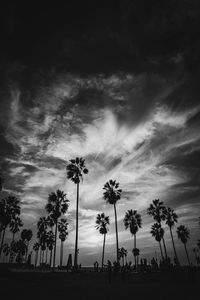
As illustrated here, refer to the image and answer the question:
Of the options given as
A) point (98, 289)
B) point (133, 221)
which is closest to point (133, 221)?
point (133, 221)

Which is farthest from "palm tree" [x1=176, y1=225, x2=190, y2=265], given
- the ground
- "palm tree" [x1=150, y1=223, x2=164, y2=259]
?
the ground

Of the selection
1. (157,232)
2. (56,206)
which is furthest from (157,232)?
(56,206)

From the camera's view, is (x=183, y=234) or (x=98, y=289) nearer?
(x=98, y=289)

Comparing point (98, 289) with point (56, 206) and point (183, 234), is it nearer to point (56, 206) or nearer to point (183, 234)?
point (56, 206)

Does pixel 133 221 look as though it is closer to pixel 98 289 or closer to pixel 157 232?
pixel 157 232

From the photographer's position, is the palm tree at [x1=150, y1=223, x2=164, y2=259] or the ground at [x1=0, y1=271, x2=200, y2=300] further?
the palm tree at [x1=150, y1=223, x2=164, y2=259]

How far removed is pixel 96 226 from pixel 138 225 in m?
11.4

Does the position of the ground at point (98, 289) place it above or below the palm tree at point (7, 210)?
below

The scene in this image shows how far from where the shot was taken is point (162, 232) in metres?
59.2

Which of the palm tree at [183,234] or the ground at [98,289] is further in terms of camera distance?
the palm tree at [183,234]

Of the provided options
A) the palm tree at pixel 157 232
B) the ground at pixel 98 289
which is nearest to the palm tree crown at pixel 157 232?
the palm tree at pixel 157 232

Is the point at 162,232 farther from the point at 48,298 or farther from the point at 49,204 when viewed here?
the point at 48,298

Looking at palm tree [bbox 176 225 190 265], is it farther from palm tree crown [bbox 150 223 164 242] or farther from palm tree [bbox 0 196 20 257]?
palm tree [bbox 0 196 20 257]

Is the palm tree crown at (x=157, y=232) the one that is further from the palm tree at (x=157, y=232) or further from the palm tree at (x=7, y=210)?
the palm tree at (x=7, y=210)
